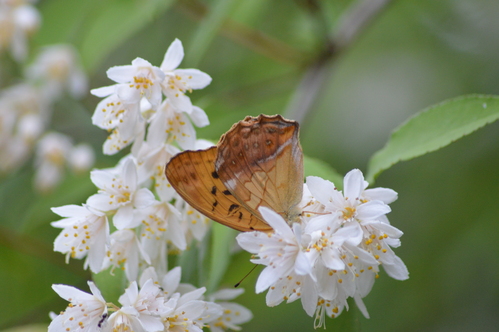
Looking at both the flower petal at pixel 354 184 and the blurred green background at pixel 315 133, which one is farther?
the blurred green background at pixel 315 133

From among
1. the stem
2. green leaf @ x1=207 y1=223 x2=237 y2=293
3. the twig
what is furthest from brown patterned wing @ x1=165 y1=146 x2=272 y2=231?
the twig

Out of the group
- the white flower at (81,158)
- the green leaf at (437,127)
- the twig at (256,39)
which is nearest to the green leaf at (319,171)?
the green leaf at (437,127)

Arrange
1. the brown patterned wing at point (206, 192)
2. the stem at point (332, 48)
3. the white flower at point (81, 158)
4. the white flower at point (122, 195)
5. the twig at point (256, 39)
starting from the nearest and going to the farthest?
the brown patterned wing at point (206, 192), the white flower at point (122, 195), the stem at point (332, 48), the twig at point (256, 39), the white flower at point (81, 158)

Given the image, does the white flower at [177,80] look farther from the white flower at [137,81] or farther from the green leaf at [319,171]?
the green leaf at [319,171]

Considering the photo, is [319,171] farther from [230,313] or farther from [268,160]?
[230,313]

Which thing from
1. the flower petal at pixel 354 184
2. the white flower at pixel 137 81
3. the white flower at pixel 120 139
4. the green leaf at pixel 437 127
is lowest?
the white flower at pixel 120 139

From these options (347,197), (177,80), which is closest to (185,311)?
(347,197)

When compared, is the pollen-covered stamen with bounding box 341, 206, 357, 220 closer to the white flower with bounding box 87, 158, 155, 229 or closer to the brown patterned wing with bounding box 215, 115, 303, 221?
the brown patterned wing with bounding box 215, 115, 303, 221
